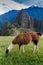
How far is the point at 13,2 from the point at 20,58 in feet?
6.70

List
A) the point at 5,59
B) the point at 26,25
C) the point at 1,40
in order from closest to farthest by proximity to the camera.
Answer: the point at 5,59
the point at 1,40
the point at 26,25

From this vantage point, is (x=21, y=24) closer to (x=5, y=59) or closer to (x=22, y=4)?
(x=22, y=4)

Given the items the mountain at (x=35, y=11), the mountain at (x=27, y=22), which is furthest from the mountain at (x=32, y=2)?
the mountain at (x=27, y=22)

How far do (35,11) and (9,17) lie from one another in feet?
2.46

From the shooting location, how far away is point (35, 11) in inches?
236

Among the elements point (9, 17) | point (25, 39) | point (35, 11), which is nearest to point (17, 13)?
point (9, 17)

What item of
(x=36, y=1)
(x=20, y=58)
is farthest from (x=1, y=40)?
(x=36, y=1)

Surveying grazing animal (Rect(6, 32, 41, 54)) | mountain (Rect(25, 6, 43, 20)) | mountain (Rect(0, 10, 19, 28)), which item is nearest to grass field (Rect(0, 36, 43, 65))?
grazing animal (Rect(6, 32, 41, 54))

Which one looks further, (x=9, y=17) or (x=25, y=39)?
(x=9, y=17)

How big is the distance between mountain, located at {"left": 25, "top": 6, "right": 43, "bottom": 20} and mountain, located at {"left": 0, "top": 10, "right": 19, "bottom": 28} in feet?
1.14

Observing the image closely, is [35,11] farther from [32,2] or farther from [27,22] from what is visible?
[27,22]

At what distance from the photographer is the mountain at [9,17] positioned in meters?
5.90

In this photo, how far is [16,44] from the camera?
4645mm

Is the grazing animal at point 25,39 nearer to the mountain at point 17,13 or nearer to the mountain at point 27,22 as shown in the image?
the mountain at point 27,22
